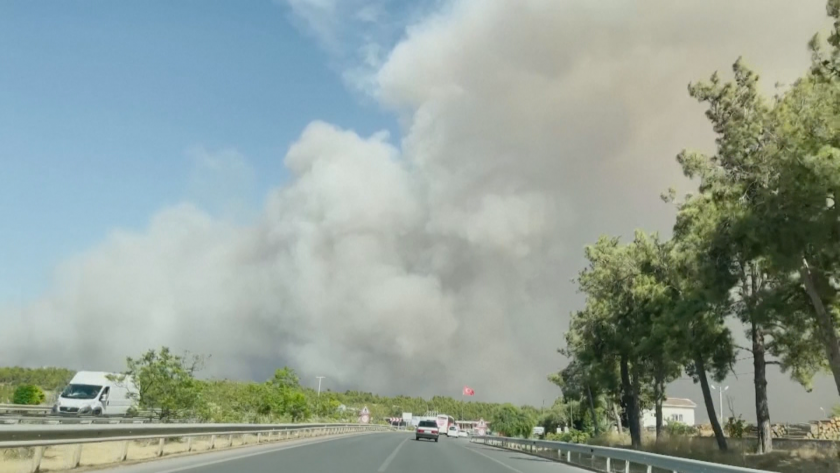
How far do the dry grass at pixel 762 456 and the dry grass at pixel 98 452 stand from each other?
20.9 metres

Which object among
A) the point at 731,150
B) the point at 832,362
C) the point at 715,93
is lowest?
the point at 832,362

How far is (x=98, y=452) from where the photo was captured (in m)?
21.8

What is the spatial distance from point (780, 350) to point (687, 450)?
8540 millimetres

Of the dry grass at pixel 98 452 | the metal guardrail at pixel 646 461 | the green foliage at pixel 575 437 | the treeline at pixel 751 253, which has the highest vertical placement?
the treeline at pixel 751 253

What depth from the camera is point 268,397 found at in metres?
89.7

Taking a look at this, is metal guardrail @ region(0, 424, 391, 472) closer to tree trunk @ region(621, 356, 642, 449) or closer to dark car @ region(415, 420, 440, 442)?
dark car @ region(415, 420, 440, 442)

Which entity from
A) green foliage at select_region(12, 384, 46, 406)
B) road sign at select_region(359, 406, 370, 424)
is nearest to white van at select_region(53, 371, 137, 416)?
green foliage at select_region(12, 384, 46, 406)

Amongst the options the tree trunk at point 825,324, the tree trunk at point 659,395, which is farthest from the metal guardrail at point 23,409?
the tree trunk at point 825,324

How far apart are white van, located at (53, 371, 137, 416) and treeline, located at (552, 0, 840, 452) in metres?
33.7

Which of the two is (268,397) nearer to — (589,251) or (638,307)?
(589,251)

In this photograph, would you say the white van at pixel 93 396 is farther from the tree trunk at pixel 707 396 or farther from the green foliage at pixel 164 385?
the tree trunk at pixel 707 396

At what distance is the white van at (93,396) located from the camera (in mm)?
46500

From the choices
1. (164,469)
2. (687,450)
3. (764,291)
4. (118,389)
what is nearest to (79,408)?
(118,389)

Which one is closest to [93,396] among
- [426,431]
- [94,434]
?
[426,431]
